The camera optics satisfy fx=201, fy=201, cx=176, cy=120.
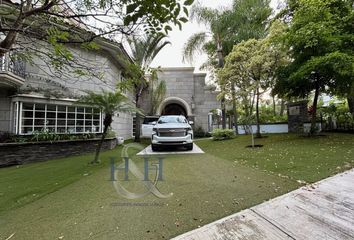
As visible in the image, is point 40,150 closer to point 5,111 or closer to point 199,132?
point 5,111

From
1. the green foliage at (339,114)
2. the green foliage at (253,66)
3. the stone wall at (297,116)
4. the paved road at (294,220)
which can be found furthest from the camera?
the stone wall at (297,116)

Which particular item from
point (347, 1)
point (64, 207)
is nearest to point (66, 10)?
point (64, 207)

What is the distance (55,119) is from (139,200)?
8.41 m

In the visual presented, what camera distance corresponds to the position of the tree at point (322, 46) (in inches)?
327

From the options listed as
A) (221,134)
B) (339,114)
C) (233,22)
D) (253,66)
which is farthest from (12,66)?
(339,114)

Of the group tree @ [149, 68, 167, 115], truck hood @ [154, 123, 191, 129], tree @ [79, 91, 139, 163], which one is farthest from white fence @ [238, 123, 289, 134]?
tree @ [79, 91, 139, 163]

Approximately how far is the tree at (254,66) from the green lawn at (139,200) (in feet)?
19.9

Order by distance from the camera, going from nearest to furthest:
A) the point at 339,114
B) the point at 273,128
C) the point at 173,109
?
1. the point at 339,114
2. the point at 273,128
3. the point at 173,109

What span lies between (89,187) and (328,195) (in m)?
4.62

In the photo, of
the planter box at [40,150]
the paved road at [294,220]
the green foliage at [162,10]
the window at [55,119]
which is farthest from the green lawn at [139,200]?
the window at [55,119]

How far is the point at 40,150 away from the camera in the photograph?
344 inches

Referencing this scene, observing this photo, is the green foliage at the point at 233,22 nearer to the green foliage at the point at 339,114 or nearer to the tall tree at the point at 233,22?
the tall tree at the point at 233,22

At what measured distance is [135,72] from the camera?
12.1ft

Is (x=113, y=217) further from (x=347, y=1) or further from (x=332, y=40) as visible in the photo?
(x=347, y=1)
